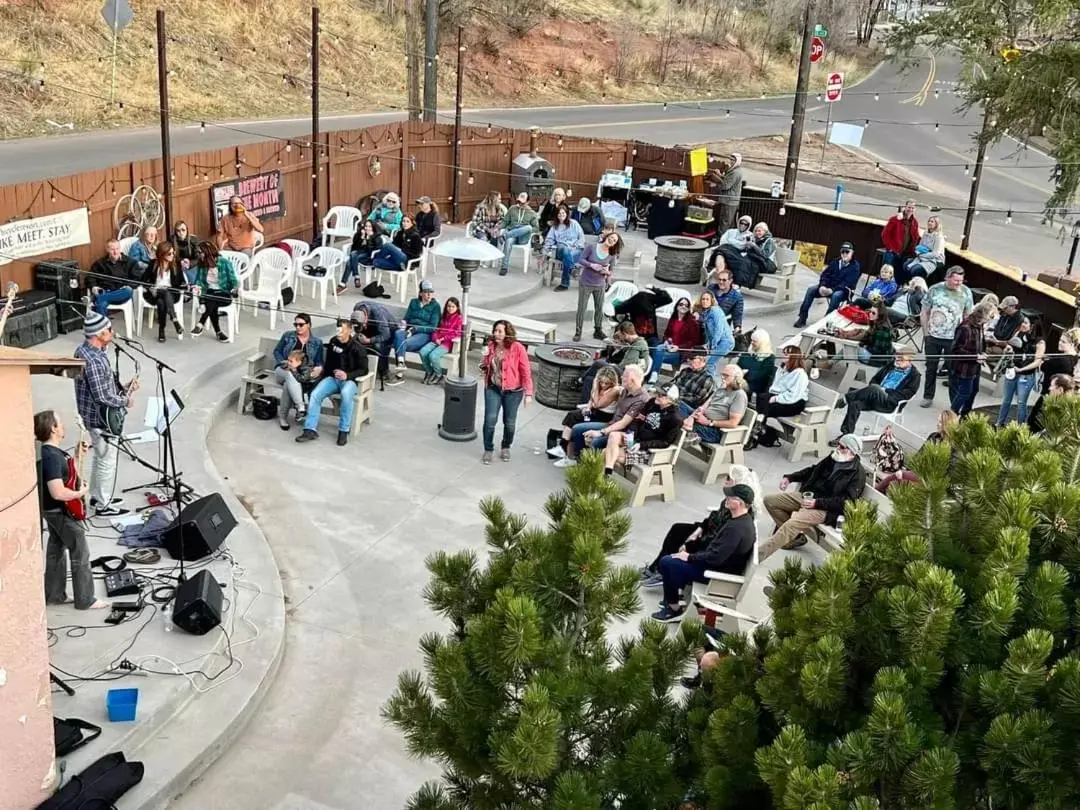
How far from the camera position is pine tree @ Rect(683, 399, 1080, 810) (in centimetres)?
334

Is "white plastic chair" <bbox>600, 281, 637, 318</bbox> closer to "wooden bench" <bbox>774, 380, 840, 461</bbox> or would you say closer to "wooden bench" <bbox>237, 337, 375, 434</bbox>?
"wooden bench" <bbox>774, 380, 840, 461</bbox>

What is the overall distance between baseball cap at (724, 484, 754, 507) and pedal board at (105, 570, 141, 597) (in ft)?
13.3

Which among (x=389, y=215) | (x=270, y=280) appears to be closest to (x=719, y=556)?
(x=270, y=280)

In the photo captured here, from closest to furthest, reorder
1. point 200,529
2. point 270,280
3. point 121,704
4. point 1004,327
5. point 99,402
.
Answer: point 121,704 < point 200,529 < point 99,402 < point 1004,327 < point 270,280

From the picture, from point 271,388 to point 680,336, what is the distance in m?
4.37

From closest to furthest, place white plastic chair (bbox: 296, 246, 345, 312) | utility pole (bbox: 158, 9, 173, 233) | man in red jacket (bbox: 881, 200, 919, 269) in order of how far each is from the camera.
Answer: utility pole (bbox: 158, 9, 173, 233)
white plastic chair (bbox: 296, 246, 345, 312)
man in red jacket (bbox: 881, 200, 919, 269)

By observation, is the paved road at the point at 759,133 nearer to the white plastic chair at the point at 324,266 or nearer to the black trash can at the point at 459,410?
the white plastic chair at the point at 324,266

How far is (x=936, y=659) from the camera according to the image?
3480 millimetres

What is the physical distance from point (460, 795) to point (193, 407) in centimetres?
769

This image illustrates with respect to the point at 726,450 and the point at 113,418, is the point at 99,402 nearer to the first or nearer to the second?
the point at 113,418

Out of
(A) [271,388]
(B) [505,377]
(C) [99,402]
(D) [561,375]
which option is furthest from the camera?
(D) [561,375]

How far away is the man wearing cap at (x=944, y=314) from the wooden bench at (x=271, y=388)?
245 inches

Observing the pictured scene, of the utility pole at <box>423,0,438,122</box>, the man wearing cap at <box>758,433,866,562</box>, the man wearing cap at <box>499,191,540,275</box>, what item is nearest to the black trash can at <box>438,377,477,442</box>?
the man wearing cap at <box>758,433,866,562</box>

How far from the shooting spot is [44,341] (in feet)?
40.4
